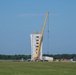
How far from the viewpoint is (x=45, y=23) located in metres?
199

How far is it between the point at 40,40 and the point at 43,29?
6.67m

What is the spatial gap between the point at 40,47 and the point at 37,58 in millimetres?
7078

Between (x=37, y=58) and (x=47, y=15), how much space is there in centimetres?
2593

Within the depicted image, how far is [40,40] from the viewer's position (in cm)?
19800

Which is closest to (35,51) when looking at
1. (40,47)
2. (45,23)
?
(40,47)

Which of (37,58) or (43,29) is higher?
(43,29)

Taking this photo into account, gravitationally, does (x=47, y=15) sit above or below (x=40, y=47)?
above

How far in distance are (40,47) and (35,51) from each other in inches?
155

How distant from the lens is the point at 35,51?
655 feet

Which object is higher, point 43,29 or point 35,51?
point 43,29

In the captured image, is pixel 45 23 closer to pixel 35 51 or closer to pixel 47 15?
pixel 47 15

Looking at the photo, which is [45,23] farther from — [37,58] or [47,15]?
[37,58]

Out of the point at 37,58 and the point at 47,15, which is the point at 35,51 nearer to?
the point at 37,58

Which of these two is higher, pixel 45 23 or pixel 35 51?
pixel 45 23
